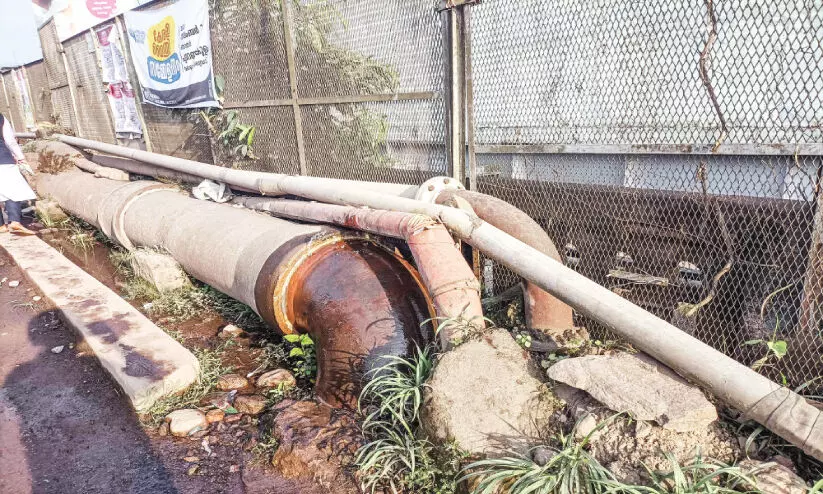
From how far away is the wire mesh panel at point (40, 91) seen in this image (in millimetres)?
12484

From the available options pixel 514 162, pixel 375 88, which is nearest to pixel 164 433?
pixel 514 162

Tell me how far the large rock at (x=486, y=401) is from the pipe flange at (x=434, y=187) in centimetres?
123

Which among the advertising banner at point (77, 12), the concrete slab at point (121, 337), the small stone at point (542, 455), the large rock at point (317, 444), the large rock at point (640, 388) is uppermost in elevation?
the advertising banner at point (77, 12)

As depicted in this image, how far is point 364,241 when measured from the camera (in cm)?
329

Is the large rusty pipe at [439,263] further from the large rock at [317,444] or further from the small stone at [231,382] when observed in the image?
the small stone at [231,382]

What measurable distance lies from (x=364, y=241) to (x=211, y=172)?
8.55 ft

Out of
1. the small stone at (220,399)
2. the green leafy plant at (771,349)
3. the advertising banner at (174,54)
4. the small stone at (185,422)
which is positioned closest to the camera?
the green leafy plant at (771,349)

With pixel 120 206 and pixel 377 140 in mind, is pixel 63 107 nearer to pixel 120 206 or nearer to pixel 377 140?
pixel 120 206

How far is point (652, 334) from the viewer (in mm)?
2037

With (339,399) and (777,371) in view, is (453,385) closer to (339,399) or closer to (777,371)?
(339,399)

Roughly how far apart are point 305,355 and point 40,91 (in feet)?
46.4

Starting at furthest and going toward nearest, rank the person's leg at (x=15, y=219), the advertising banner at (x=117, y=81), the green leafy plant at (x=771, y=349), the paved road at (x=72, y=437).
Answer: the advertising banner at (x=117, y=81) → the person's leg at (x=15, y=219) → the paved road at (x=72, y=437) → the green leafy plant at (x=771, y=349)

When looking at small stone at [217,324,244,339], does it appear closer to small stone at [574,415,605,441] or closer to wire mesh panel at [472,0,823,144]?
wire mesh panel at [472,0,823,144]

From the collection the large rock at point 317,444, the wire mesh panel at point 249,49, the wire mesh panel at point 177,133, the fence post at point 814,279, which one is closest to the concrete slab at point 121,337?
the large rock at point 317,444
